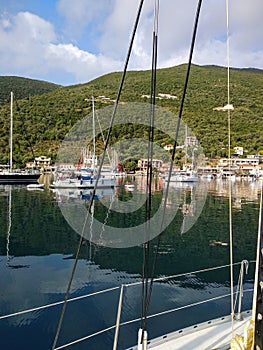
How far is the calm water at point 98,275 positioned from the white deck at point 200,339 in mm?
2071

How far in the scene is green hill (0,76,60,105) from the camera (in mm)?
62319

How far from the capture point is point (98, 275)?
23.2ft

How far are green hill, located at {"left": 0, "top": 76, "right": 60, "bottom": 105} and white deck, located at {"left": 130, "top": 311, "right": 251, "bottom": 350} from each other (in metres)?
59.8

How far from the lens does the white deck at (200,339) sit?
203 centimetres

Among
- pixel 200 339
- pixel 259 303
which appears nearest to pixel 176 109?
pixel 200 339

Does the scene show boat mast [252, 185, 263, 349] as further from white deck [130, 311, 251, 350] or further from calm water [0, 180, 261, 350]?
calm water [0, 180, 261, 350]

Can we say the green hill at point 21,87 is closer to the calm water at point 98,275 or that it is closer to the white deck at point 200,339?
the calm water at point 98,275

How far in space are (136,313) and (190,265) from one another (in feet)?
10.2

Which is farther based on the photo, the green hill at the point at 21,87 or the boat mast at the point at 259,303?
the green hill at the point at 21,87

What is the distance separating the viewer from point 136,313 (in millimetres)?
5172

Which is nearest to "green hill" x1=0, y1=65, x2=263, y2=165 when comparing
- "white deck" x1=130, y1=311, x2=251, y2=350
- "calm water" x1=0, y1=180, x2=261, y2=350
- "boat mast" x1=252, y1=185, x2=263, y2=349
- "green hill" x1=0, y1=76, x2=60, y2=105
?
"green hill" x1=0, y1=76, x2=60, y2=105

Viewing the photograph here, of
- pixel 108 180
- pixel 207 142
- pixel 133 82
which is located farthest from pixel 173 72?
pixel 108 180

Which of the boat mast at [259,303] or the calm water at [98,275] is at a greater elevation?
the boat mast at [259,303]

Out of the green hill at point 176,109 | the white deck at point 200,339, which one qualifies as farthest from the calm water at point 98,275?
the green hill at point 176,109
